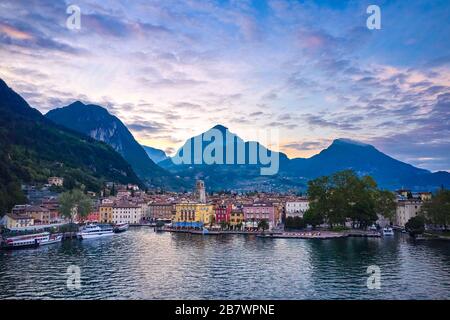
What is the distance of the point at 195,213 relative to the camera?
95.6 feet

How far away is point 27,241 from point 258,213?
1441 centimetres

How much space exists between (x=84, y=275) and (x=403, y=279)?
23.6ft

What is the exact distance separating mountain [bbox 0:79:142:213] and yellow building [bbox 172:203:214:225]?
10.4 meters

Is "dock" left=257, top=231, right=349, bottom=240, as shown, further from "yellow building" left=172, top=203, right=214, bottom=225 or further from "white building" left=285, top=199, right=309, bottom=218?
"white building" left=285, top=199, right=309, bottom=218

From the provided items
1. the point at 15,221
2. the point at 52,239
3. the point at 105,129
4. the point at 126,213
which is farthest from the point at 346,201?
the point at 105,129

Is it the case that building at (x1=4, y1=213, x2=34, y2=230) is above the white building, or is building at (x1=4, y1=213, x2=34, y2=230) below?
below

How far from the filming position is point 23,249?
52.2 feet

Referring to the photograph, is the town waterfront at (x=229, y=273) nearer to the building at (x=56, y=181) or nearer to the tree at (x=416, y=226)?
the tree at (x=416, y=226)

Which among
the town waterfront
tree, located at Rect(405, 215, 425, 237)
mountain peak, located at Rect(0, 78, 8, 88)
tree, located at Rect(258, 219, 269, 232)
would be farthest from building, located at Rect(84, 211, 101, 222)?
mountain peak, located at Rect(0, 78, 8, 88)

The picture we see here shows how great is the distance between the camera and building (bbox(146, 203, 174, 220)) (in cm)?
3619

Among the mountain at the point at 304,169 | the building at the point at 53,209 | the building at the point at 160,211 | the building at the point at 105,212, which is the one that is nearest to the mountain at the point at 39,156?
the building at the point at 53,209

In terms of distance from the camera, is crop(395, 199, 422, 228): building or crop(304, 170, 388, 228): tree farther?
crop(395, 199, 422, 228): building
